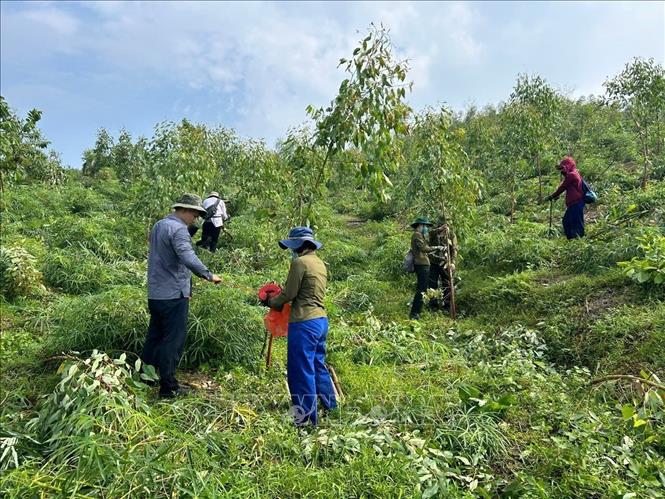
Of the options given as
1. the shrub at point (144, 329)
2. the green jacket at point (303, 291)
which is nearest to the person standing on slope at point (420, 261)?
the shrub at point (144, 329)

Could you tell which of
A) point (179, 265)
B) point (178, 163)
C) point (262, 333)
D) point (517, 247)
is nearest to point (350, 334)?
point (262, 333)

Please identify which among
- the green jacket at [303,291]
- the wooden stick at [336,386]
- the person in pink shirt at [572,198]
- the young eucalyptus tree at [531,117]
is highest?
the young eucalyptus tree at [531,117]

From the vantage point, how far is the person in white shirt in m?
10.1

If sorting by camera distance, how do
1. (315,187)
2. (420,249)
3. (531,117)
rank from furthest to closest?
(531,117) < (420,249) < (315,187)

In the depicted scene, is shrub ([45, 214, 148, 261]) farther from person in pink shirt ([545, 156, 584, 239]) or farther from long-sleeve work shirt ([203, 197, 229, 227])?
person in pink shirt ([545, 156, 584, 239])

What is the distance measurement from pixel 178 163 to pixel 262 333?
602 cm

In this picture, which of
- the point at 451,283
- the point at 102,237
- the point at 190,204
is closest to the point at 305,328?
the point at 190,204

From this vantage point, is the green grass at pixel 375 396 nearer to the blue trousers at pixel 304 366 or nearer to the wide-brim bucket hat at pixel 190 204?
the blue trousers at pixel 304 366

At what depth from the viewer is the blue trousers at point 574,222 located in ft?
28.1

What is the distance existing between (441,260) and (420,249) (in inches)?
22.2

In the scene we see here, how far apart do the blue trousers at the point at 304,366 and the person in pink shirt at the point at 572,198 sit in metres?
6.20

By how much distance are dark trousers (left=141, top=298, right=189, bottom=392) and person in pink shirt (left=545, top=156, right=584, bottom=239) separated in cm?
689

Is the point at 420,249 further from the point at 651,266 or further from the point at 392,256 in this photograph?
the point at 651,266

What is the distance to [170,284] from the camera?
433cm
